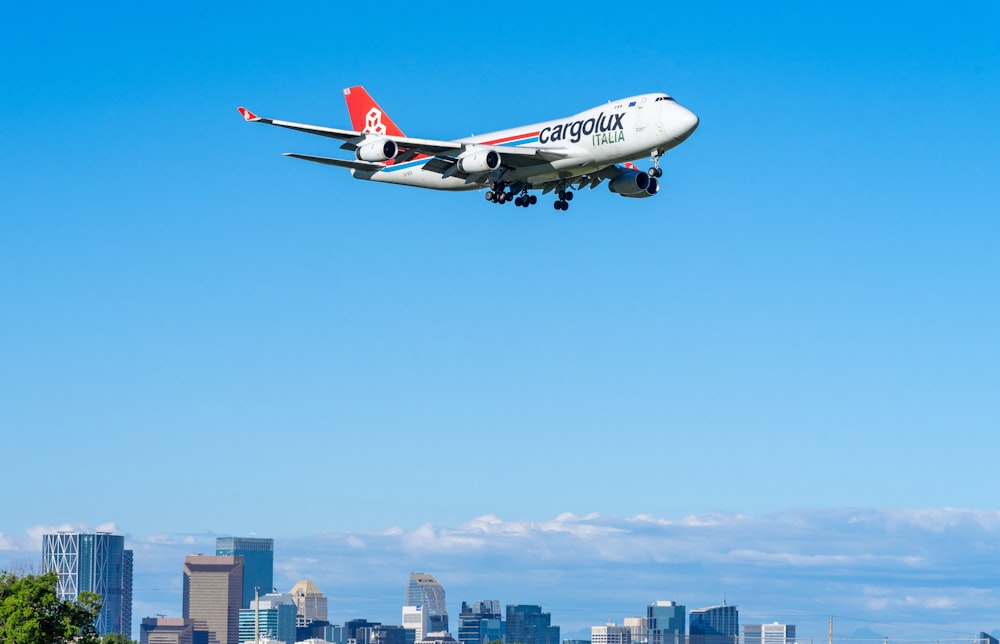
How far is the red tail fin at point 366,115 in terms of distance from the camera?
341 feet

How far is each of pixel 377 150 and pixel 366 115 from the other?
1932 cm

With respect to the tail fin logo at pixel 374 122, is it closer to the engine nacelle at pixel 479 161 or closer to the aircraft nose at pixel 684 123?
the engine nacelle at pixel 479 161

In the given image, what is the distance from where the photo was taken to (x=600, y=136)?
83688 millimetres

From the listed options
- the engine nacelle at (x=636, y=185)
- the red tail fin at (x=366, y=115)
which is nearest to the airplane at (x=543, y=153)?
the engine nacelle at (x=636, y=185)

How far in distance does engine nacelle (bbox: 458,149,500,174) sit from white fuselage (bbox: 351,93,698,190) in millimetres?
2037

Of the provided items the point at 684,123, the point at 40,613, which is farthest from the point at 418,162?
the point at 40,613

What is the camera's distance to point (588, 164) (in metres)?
84.7

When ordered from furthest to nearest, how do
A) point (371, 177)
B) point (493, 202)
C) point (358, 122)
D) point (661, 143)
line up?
point (358, 122), point (371, 177), point (493, 202), point (661, 143)

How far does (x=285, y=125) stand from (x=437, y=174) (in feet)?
30.8

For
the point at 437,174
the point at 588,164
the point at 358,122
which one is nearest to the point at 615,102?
the point at 588,164

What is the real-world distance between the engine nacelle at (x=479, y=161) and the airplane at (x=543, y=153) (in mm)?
51

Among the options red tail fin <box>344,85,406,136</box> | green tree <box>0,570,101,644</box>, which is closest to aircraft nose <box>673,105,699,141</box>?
red tail fin <box>344,85,406,136</box>

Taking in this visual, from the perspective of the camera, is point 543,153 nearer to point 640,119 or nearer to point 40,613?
point 640,119

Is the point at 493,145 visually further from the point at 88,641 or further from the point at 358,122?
the point at 88,641
